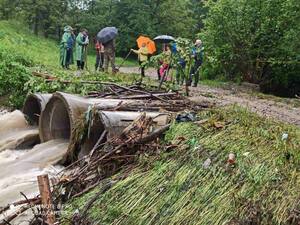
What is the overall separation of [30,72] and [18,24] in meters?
21.6

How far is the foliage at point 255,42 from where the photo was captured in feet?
58.7

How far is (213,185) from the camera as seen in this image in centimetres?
611

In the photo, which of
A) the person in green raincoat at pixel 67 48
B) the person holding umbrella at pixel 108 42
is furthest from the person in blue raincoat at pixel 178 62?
the person in green raincoat at pixel 67 48

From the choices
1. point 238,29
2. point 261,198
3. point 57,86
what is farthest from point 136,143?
point 238,29

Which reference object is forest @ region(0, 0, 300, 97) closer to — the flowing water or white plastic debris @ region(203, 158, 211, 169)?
the flowing water

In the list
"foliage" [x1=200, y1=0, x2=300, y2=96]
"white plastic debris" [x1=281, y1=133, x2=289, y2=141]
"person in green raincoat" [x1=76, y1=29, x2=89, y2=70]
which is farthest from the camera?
"foliage" [x1=200, y1=0, x2=300, y2=96]

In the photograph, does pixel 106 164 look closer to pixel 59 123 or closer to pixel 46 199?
pixel 46 199

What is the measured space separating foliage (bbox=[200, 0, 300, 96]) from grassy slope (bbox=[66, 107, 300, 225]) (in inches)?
414

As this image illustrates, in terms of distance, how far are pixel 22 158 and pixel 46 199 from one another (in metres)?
3.23

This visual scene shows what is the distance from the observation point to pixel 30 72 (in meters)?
13.2

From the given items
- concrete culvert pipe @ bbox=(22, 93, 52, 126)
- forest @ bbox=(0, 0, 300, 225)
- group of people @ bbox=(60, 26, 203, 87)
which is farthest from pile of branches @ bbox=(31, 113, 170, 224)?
group of people @ bbox=(60, 26, 203, 87)

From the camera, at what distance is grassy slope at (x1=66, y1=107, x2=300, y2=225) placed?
18.4 feet

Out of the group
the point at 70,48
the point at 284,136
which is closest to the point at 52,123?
the point at 284,136

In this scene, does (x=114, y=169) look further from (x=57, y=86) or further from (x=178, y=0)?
(x=178, y=0)
